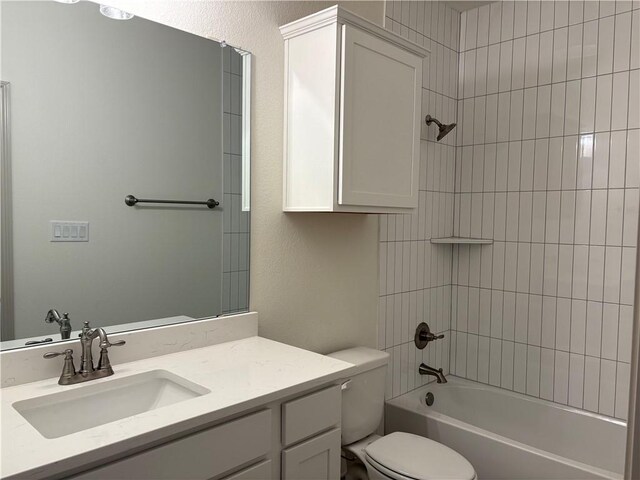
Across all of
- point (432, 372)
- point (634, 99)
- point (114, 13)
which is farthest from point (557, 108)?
point (114, 13)

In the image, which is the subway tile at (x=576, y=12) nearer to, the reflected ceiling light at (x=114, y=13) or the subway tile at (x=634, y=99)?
the subway tile at (x=634, y=99)

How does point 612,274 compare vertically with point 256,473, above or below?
above

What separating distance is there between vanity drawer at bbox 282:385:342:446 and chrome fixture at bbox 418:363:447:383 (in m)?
1.27

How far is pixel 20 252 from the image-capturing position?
1252 mm

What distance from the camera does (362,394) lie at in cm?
201

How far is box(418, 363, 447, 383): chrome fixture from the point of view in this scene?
8.41 ft

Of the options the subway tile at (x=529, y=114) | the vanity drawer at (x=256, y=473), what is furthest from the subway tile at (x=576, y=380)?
the vanity drawer at (x=256, y=473)

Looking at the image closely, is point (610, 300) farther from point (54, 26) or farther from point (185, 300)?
point (54, 26)

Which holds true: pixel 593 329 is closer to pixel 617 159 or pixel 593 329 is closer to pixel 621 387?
pixel 621 387

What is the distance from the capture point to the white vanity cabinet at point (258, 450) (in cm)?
101

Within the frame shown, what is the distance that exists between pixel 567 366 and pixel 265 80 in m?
2.06

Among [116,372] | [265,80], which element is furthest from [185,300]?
[265,80]

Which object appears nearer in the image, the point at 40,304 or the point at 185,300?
the point at 40,304

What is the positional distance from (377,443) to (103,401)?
1124 millimetres
